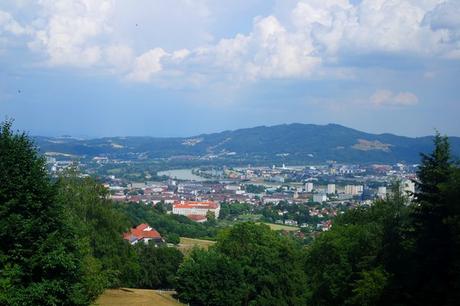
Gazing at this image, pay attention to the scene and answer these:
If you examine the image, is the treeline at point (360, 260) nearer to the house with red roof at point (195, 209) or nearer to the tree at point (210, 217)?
the tree at point (210, 217)

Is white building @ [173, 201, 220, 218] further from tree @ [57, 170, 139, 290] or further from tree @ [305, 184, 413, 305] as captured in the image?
tree @ [57, 170, 139, 290]

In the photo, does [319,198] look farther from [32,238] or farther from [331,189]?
[32,238]

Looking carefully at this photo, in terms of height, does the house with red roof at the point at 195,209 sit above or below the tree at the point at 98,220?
below

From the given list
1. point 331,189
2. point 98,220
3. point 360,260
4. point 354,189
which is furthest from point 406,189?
point 331,189

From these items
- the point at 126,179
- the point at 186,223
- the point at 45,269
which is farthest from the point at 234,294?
the point at 126,179

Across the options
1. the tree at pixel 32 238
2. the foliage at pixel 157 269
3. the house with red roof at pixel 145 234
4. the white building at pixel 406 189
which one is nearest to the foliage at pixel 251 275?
the white building at pixel 406 189

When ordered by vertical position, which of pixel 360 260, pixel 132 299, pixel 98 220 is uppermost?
pixel 98 220
